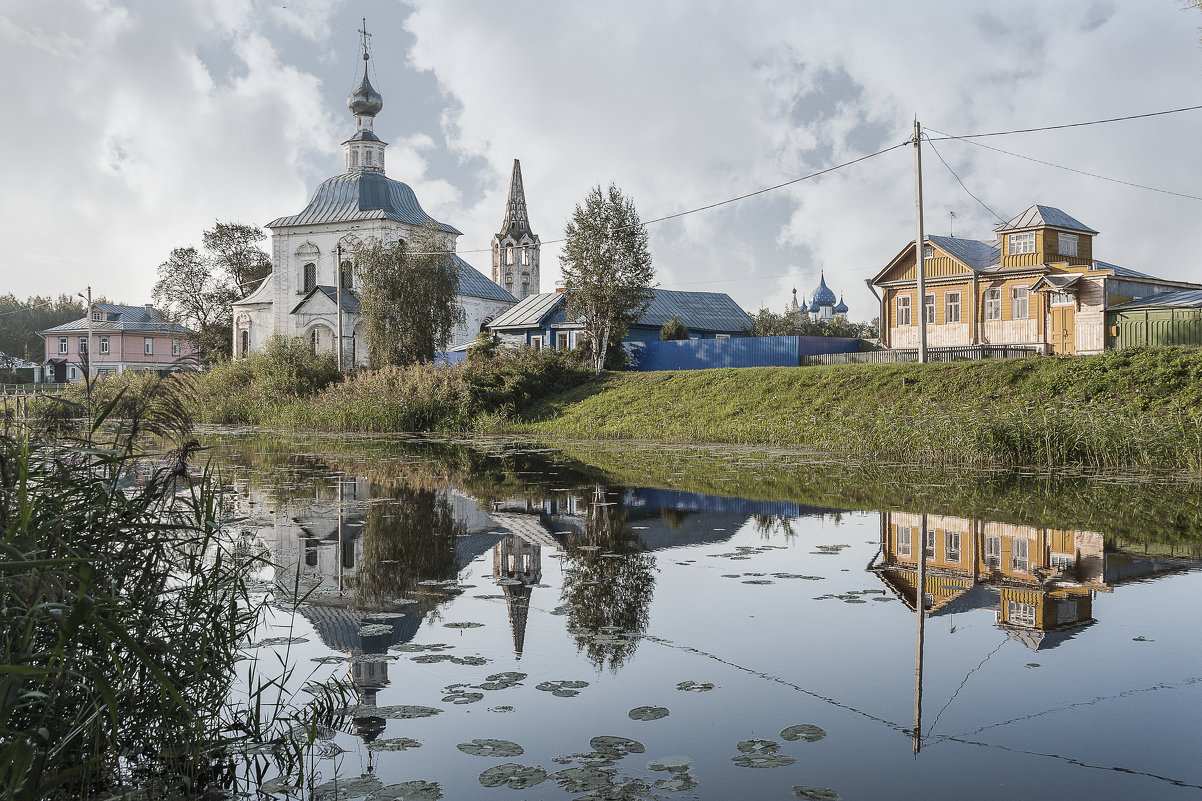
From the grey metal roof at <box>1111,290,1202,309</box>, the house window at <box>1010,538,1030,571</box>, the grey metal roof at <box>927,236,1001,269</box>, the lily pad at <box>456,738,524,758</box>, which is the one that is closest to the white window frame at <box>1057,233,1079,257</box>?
the grey metal roof at <box>927,236,1001,269</box>

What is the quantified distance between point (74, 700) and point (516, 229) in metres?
80.2

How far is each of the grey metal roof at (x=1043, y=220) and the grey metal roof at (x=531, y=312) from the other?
19476mm

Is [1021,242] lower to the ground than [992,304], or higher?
higher

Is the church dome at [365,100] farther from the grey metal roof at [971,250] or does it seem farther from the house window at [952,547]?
the house window at [952,547]

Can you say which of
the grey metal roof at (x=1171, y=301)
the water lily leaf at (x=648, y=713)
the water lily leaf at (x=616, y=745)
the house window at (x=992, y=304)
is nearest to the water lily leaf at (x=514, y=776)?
the water lily leaf at (x=616, y=745)

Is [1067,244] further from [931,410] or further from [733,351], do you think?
[931,410]

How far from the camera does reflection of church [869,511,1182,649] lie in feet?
22.1

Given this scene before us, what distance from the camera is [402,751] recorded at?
14.4 feet

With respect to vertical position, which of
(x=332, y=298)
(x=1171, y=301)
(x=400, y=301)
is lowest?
(x=1171, y=301)

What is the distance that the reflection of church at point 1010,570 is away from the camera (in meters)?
6.74

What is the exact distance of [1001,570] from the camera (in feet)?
26.5

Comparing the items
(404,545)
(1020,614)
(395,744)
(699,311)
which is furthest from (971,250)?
(395,744)

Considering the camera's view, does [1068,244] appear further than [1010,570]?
Yes

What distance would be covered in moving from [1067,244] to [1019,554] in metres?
34.6
